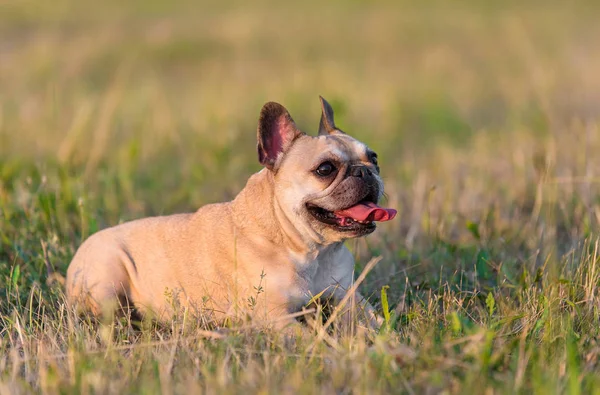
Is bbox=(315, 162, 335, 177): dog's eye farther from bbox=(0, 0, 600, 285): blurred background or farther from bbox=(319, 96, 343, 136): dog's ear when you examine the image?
bbox=(0, 0, 600, 285): blurred background

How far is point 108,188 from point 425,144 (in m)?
4.52

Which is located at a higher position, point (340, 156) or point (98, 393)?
point (340, 156)

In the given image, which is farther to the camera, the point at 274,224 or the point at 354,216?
the point at 274,224

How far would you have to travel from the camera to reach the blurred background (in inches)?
239

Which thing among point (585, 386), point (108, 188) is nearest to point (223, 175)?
point (108, 188)

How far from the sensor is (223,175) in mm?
7938

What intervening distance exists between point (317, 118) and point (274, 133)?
19.0 ft

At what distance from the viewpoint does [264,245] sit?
4.59 m

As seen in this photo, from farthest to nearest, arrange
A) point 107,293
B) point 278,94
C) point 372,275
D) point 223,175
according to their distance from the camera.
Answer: point 278,94 → point 223,175 → point 372,275 → point 107,293

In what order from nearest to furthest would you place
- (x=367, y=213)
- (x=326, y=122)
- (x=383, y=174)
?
(x=367, y=213) → (x=326, y=122) → (x=383, y=174)

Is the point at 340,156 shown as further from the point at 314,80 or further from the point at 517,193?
the point at 314,80

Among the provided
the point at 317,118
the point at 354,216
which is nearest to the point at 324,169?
the point at 354,216

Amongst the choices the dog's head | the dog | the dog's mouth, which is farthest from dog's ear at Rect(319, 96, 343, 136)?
the dog's mouth

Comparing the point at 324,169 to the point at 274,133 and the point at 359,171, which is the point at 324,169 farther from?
the point at 274,133
